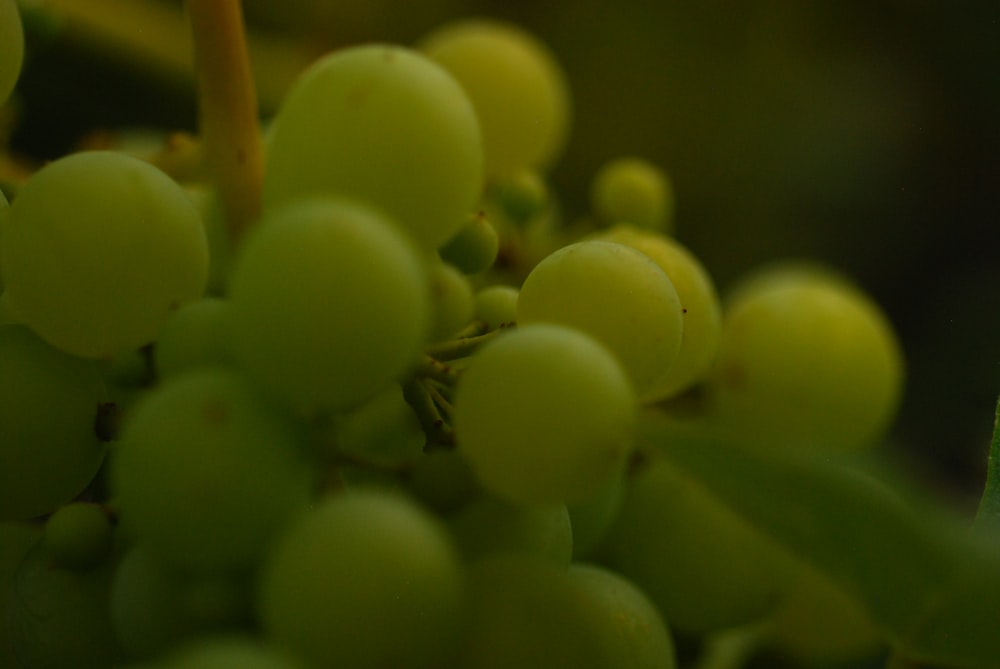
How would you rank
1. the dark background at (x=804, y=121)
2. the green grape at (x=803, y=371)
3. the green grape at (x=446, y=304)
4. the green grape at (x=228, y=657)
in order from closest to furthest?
the green grape at (x=228, y=657)
the green grape at (x=446, y=304)
the green grape at (x=803, y=371)
the dark background at (x=804, y=121)

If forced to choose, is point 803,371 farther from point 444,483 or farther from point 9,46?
point 9,46

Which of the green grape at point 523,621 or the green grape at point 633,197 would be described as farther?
the green grape at point 633,197

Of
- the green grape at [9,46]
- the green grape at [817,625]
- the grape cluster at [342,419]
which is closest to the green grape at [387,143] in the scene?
the grape cluster at [342,419]

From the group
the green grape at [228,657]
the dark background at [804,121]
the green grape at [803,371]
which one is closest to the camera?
the green grape at [228,657]

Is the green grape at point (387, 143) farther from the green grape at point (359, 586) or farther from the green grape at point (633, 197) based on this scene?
the green grape at point (633, 197)

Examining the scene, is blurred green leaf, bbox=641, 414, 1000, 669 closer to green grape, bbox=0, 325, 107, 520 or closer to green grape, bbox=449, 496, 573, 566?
green grape, bbox=449, 496, 573, 566
